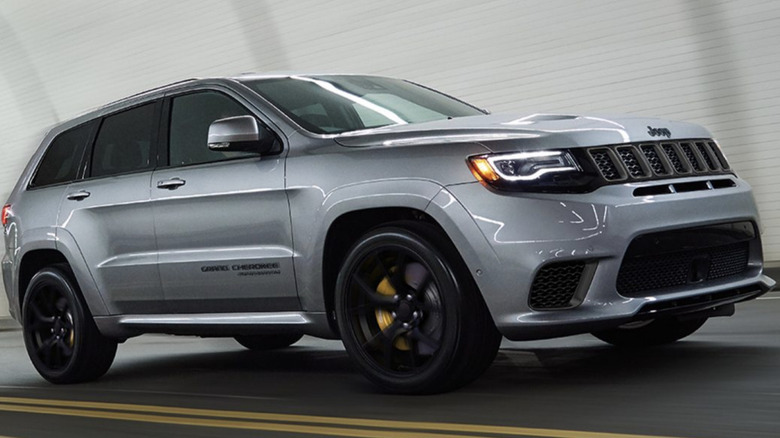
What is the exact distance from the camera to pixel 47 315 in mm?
8477

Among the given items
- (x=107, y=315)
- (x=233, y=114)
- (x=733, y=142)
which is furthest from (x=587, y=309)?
(x=733, y=142)

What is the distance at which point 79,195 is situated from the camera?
814cm

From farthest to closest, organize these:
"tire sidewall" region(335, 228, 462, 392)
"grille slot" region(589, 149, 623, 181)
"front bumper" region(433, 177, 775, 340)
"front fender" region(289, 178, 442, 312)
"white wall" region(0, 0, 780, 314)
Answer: "white wall" region(0, 0, 780, 314), "front fender" region(289, 178, 442, 312), "tire sidewall" region(335, 228, 462, 392), "grille slot" region(589, 149, 623, 181), "front bumper" region(433, 177, 775, 340)

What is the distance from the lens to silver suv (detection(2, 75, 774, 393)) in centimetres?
561

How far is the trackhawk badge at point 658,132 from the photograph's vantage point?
596 centimetres

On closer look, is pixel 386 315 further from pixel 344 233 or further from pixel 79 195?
pixel 79 195

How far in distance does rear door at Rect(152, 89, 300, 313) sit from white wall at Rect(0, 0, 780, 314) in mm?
6892

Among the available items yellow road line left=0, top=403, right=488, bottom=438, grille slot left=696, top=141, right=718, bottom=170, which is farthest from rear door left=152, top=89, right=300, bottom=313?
grille slot left=696, top=141, right=718, bottom=170

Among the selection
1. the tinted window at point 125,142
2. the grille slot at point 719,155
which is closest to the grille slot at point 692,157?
the grille slot at point 719,155

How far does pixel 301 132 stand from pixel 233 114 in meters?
0.71

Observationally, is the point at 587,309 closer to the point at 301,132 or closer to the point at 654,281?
the point at 654,281

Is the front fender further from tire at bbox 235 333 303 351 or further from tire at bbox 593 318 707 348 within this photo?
tire at bbox 235 333 303 351

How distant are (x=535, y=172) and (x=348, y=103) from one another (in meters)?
1.69

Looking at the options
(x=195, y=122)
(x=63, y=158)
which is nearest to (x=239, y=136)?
(x=195, y=122)
